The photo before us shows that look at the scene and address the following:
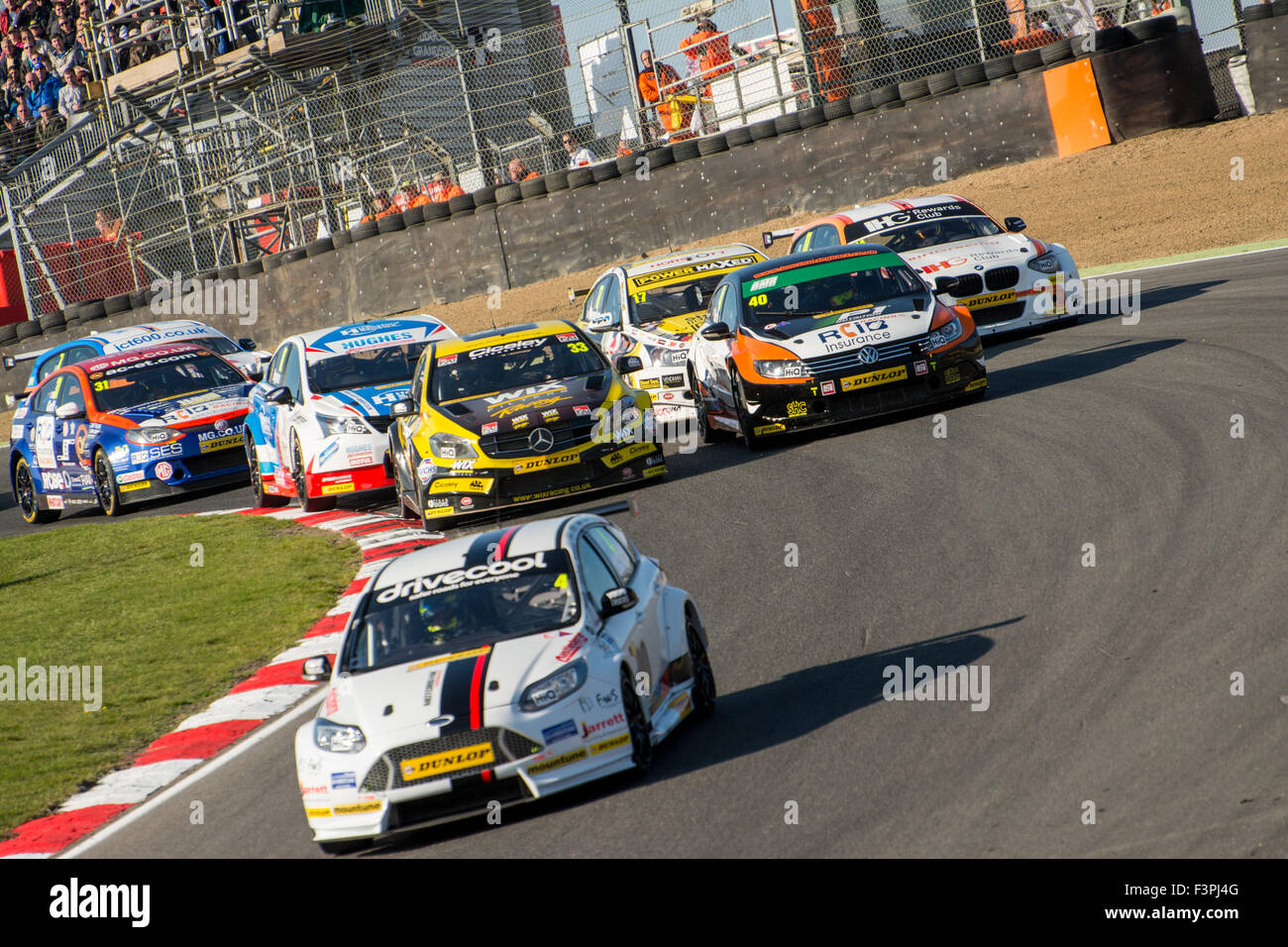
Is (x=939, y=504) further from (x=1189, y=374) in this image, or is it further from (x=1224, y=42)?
(x=1224, y=42)

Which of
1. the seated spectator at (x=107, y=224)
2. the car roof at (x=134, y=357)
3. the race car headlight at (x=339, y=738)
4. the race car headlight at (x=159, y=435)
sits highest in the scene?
the seated spectator at (x=107, y=224)

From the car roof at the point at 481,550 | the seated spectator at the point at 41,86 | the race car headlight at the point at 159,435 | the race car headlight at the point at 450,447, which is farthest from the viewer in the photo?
the seated spectator at the point at 41,86

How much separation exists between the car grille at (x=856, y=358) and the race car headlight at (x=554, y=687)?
23.0ft

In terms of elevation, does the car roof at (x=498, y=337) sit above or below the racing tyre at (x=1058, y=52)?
below

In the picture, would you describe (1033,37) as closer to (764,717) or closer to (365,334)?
(365,334)

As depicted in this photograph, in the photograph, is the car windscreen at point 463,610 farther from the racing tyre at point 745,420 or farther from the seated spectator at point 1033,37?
the seated spectator at point 1033,37

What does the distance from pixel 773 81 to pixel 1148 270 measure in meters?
7.70

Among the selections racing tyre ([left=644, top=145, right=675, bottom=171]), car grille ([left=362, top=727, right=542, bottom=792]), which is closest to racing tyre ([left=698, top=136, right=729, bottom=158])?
racing tyre ([left=644, top=145, right=675, bottom=171])

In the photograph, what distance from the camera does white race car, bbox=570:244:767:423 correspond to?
1564 centimetres

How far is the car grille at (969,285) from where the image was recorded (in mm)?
15922

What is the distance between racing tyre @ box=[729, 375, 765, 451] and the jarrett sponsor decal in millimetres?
870

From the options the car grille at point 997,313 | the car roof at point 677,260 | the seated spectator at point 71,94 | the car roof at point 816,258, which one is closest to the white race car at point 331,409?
the car roof at point 677,260

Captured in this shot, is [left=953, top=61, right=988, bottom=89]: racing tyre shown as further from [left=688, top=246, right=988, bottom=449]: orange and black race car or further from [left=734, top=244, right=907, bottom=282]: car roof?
[left=688, top=246, right=988, bottom=449]: orange and black race car

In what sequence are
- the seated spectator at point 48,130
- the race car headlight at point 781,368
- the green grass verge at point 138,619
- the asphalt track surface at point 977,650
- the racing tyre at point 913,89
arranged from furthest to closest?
the seated spectator at point 48,130, the racing tyre at point 913,89, the race car headlight at point 781,368, the green grass verge at point 138,619, the asphalt track surface at point 977,650
